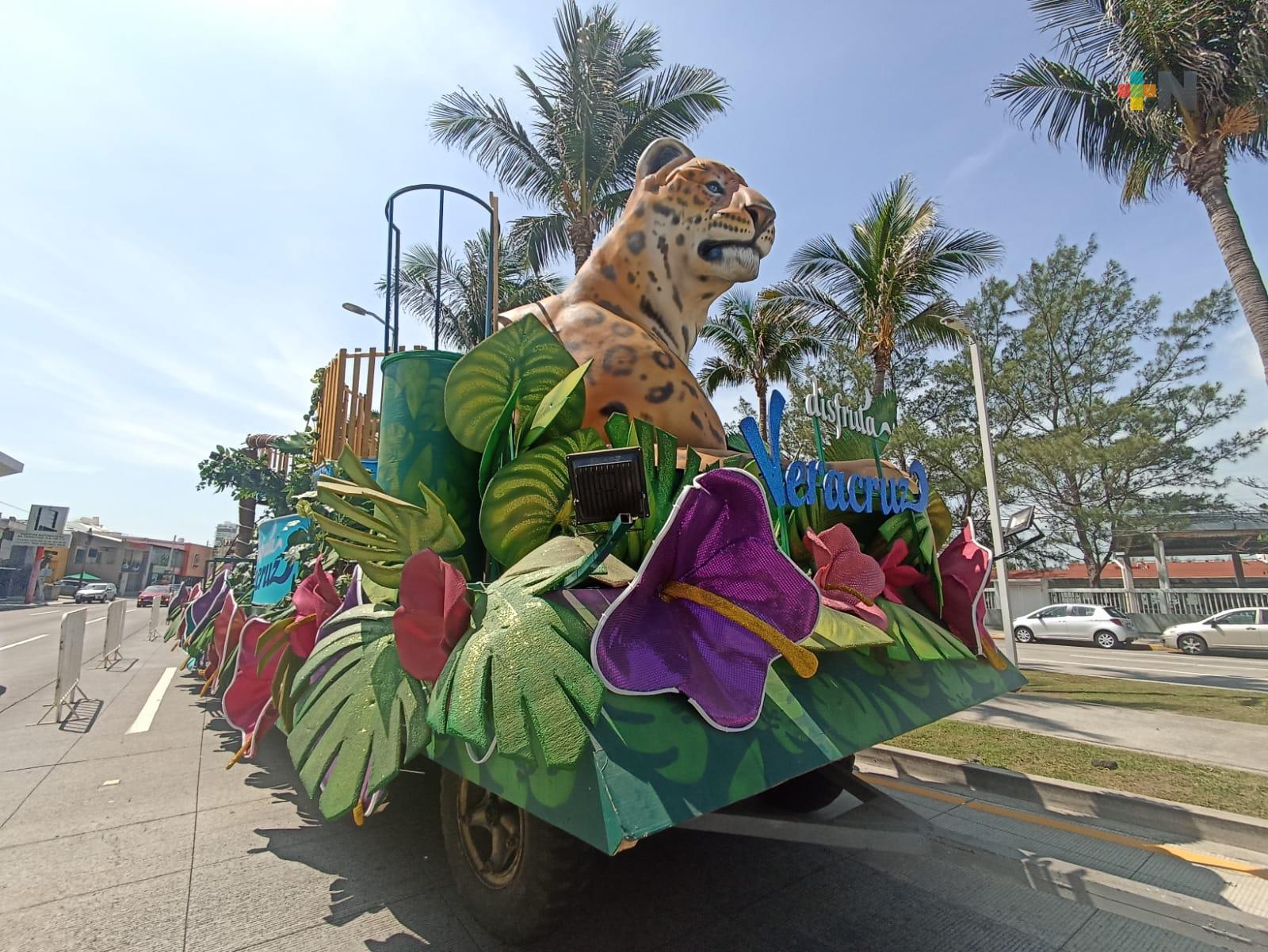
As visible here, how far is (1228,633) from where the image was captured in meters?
16.8

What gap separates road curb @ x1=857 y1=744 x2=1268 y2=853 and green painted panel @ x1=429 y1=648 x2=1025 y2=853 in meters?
3.06

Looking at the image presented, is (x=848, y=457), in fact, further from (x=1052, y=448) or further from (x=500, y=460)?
(x=1052, y=448)

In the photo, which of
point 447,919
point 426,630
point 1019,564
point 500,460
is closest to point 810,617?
point 426,630

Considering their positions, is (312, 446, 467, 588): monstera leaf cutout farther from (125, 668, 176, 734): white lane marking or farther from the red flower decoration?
(125, 668, 176, 734): white lane marking

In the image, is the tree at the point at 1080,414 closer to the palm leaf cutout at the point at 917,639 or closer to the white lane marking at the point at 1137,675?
the white lane marking at the point at 1137,675

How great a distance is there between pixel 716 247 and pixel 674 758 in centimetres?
376

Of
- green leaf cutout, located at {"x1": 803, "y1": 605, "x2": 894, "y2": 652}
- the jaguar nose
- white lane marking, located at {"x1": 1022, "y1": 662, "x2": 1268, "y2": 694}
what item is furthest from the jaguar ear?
white lane marking, located at {"x1": 1022, "y1": 662, "x2": 1268, "y2": 694}

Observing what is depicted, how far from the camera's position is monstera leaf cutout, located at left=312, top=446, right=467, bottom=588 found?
2438mm

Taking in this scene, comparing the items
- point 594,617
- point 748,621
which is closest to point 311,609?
point 594,617

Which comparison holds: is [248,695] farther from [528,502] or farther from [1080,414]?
[1080,414]

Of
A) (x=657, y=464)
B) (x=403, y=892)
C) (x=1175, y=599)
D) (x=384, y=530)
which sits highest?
(x=657, y=464)

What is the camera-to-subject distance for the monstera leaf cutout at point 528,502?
8.58 ft

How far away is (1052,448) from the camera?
1994cm

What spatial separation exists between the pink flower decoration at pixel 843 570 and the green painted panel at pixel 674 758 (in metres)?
0.35
